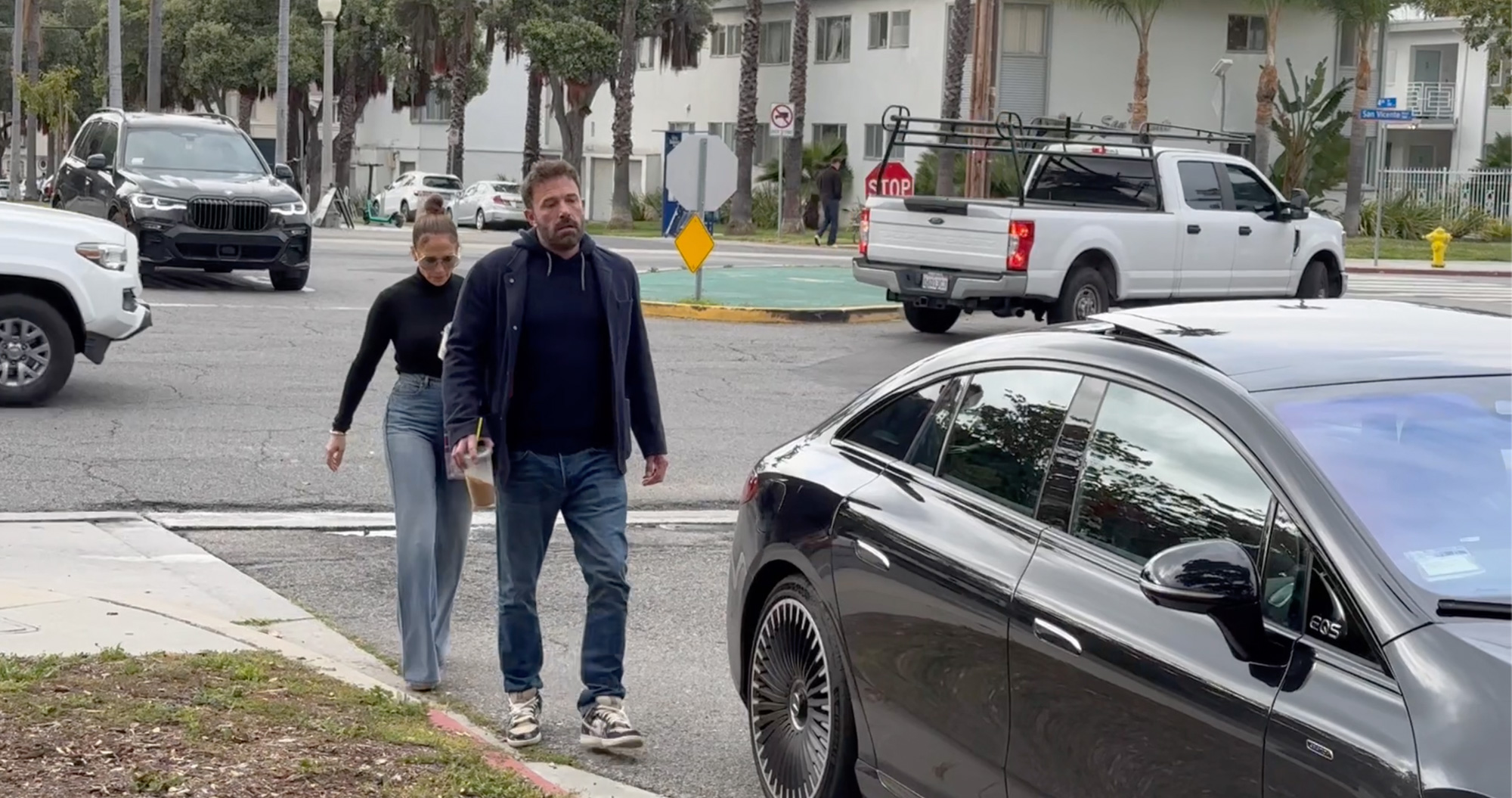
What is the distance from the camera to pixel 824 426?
19.4 feet

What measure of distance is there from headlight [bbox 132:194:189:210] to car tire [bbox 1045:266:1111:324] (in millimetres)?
9531

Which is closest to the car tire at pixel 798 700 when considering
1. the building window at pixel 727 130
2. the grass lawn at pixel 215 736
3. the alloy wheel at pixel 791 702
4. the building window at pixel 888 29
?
the alloy wheel at pixel 791 702

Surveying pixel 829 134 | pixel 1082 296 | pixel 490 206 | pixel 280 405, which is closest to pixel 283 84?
pixel 490 206

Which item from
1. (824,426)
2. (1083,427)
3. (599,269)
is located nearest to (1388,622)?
(1083,427)

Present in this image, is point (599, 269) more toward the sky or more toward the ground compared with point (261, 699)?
more toward the sky

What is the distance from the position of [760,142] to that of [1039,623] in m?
52.5

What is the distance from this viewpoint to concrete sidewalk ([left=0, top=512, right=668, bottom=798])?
6.70 m

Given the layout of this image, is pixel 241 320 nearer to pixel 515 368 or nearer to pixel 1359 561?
pixel 515 368

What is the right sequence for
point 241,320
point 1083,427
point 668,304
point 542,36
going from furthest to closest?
point 542,36, point 668,304, point 241,320, point 1083,427

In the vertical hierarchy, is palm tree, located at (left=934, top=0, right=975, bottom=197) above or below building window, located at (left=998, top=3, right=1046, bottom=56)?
below

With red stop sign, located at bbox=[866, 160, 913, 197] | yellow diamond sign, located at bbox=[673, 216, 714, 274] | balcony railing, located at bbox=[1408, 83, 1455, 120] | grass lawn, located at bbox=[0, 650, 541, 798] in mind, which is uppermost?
balcony railing, located at bbox=[1408, 83, 1455, 120]

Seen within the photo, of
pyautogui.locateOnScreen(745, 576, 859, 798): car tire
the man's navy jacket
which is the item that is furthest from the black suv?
pyautogui.locateOnScreen(745, 576, 859, 798): car tire

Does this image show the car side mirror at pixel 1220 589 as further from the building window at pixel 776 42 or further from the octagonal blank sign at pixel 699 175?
the building window at pixel 776 42

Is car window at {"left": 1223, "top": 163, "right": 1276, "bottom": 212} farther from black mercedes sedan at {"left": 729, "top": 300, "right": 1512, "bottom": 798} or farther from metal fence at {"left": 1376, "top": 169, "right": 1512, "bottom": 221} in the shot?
metal fence at {"left": 1376, "top": 169, "right": 1512, "bottom": 221}
